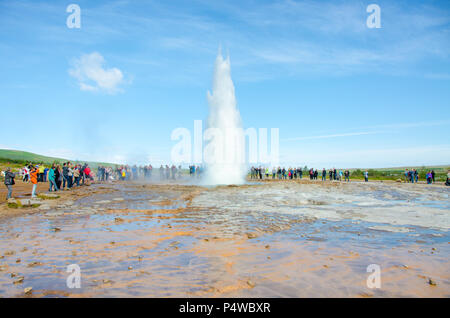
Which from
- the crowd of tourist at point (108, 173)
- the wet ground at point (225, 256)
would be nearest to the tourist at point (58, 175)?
the crowd of tourist at point (108, 173)

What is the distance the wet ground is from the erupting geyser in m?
24.6

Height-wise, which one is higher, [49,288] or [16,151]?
Answer: [16,151]

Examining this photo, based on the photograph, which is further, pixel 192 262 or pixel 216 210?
pixel 216 210

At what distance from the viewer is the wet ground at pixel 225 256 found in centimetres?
419

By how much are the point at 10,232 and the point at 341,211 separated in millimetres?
11416

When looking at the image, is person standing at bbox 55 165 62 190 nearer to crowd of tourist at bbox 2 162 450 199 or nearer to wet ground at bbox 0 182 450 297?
crowd of tourist at bbox 2 162 450 199

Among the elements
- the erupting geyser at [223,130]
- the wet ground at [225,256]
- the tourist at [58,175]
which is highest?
the erupting geyser at [223,130]

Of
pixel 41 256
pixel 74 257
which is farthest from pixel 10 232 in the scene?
pixel 74 257

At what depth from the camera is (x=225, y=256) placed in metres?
5.70

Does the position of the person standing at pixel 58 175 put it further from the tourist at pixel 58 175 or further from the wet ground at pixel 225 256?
the wet ground at pixel 225 256

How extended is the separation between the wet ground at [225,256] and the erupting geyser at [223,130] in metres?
24.6

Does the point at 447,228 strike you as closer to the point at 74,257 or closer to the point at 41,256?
the point at 74,257

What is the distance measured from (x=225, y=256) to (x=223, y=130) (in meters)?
28.7
